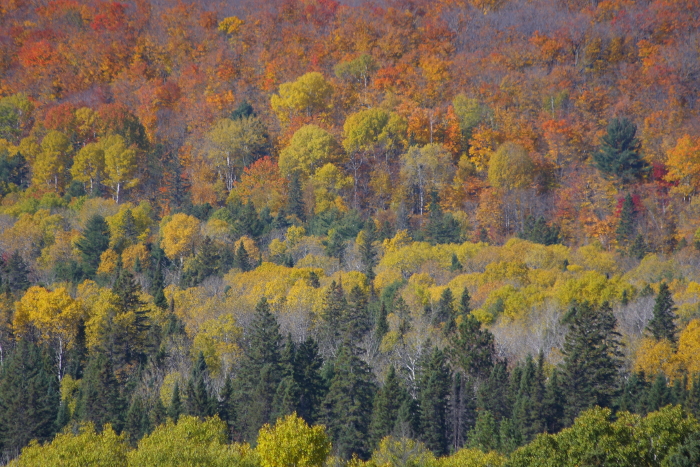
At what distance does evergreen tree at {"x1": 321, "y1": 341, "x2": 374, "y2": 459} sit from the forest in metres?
0.17

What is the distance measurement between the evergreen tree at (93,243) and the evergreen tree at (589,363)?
4684cm

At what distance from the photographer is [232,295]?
76.6 m

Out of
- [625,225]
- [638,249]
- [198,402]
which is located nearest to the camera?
[198,402]

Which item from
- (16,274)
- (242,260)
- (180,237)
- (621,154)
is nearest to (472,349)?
(242,260)

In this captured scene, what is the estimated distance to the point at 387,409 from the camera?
56750 mm

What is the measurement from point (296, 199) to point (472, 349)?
37889 mm

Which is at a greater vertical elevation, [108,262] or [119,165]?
[119,165]

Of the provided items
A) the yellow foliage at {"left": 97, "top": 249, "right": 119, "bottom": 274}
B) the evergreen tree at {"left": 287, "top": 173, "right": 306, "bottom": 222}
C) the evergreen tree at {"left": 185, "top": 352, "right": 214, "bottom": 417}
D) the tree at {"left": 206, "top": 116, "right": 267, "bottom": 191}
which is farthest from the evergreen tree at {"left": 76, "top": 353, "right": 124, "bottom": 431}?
the tree at {"left": 206, "top": 116, "right": 267, "bottom": 191}

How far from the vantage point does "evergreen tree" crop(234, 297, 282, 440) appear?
191 feet

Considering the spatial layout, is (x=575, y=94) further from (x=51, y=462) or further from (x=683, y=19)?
(x=51, y=462)

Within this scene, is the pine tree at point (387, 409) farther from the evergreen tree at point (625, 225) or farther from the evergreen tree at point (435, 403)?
the evergreen tree at point (625, 225)

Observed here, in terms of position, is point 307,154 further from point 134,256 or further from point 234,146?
point 134,256

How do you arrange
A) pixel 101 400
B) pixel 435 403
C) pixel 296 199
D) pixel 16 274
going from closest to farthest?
pixel 435 403 → pixel 101 400 → pixel 16 274 → pixel 296 199

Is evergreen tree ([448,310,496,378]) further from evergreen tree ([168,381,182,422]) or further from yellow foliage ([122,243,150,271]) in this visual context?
yellow foliage ([122,243,150,271])
